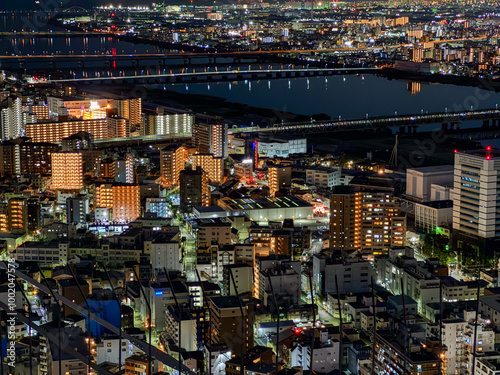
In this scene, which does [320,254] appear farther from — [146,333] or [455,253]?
[146,333]

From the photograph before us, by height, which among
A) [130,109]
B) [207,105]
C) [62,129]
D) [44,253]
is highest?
[130,109]

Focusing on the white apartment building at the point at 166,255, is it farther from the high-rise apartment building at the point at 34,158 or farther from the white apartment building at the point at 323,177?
the high-rise apartment building at the point at 34,158

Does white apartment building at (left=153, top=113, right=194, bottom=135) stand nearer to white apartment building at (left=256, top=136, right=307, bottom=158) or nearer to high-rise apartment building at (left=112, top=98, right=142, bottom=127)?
high-rise apartment building at (left=112, top=98, right=142, bottom=127)

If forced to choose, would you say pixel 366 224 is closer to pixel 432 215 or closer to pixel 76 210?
pixel 432 215

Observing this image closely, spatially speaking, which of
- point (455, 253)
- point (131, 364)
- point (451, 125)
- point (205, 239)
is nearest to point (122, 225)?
point (205, 239)

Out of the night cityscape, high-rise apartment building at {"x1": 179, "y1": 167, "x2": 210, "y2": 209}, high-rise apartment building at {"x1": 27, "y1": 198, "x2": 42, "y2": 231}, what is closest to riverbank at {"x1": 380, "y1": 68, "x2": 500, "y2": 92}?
the night cityscape

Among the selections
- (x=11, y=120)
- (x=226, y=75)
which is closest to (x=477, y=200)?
(x=11, y=120)

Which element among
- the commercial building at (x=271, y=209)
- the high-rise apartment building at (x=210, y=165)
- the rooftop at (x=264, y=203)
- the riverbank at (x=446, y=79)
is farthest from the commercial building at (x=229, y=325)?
the riverbank at (x=446, y=79)
